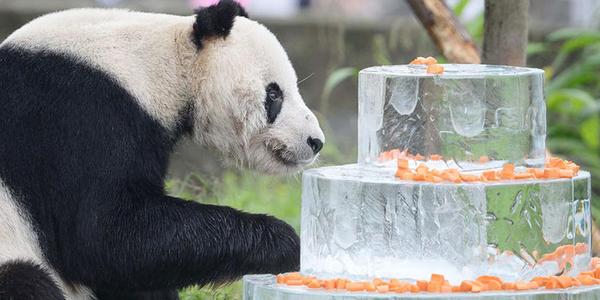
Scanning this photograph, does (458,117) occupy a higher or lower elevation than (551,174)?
higher

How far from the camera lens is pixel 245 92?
482cm

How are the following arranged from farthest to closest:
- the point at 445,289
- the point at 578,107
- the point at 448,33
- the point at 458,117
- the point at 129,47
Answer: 1. the point at 578,107
2. the point at 448,33
3. the point at 129,47
4. the point at 458,117
5. the point at 445,289

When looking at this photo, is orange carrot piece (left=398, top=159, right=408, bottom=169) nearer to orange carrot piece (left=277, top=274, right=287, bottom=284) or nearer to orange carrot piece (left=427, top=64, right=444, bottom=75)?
orange carrot piece (left=427, top=64, right=444, bottom=75)

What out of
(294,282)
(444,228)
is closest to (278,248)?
(294,282)

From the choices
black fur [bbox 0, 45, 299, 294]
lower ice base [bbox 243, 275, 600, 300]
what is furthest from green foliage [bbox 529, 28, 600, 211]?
lower ice base [bbox 243, 275, 600, 300]

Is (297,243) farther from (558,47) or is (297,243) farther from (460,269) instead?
(558,47)

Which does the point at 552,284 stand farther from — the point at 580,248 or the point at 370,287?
the point at 370,287

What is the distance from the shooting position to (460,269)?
12.7ft

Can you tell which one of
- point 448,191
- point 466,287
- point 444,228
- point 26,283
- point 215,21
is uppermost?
point 215,21

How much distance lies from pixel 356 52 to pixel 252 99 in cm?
615

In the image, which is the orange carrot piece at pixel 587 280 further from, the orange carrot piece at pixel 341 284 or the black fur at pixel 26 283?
the black fur at pixel 26 283

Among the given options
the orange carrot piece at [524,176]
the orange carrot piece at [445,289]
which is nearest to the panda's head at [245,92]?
the orange carrot piece at [524,176]

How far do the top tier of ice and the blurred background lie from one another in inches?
142

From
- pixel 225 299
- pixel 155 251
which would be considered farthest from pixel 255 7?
pixel 155 251
